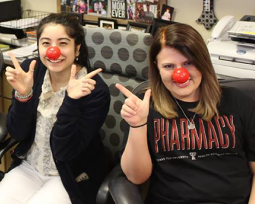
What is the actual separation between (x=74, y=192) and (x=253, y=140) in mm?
768

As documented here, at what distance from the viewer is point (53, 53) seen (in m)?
1.36

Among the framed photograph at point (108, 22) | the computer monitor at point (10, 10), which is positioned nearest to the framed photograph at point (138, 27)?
the framed photograph at point (108, 22)

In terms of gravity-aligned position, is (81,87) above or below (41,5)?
below

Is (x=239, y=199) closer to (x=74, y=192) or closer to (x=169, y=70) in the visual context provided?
(x=169, y=70)

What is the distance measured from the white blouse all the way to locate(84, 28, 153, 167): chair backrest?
0.18 m

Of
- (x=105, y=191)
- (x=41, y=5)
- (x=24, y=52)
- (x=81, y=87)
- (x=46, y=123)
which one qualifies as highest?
(x=41, y=5)

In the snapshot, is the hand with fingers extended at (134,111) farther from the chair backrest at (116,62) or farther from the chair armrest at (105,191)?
the chair backrest at (116,62)

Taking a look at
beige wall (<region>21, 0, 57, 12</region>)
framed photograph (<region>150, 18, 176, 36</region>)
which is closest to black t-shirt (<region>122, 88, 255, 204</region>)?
framed photograph (<region>150, 18, 176, 36</region>)

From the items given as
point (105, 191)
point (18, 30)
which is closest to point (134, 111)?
point (105, 191)

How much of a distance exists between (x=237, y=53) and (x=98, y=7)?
4.09 feet

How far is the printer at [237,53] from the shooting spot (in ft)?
4.83

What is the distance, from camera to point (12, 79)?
4.39 ft

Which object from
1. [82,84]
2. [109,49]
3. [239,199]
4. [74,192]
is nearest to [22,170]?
[74,192]

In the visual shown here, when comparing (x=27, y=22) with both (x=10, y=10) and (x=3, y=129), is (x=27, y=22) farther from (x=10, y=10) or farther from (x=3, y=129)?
(x=3, y=129)
